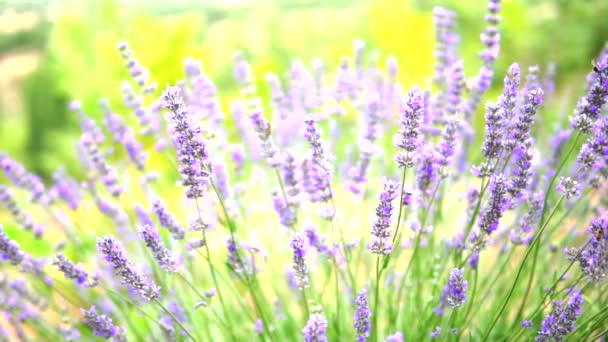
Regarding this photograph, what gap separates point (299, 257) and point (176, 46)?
5.24 metres

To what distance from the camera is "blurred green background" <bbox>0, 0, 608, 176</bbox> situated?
5.70m

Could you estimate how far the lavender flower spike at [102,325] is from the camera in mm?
1145

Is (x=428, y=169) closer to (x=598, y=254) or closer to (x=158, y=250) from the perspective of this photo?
(x=598, y=254)

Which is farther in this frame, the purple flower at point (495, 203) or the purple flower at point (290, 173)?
the purple flower at point (290, 173)

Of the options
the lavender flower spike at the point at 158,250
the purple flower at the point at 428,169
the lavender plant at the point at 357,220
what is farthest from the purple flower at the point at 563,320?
the lavender flower spike at the point at 158,250

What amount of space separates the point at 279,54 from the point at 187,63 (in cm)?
514

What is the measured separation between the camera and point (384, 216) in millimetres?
1016

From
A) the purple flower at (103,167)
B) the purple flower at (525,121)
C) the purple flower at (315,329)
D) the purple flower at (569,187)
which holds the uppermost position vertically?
the purple flower at (103,167)

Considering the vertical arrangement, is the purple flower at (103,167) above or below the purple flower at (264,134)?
above

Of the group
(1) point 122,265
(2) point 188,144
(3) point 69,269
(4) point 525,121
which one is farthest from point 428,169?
(3) point 69,269

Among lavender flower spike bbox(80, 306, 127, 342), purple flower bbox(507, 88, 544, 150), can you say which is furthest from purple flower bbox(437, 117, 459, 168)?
lavender flower spike bbox(80, 306, 127, 342)

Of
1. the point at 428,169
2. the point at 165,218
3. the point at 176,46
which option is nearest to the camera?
the point at 165,218

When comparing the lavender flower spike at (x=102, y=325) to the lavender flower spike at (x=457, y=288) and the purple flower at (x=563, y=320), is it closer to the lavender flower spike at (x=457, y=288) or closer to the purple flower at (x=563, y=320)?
the lavender flower spike at (x=457, y=288)

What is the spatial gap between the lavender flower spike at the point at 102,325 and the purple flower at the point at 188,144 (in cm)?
34
